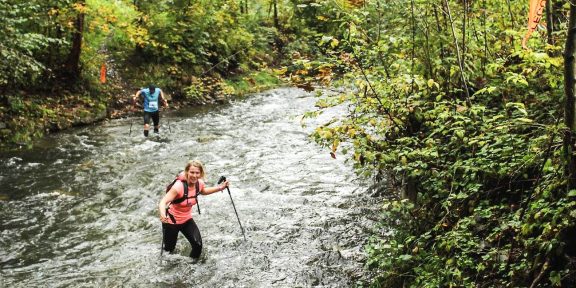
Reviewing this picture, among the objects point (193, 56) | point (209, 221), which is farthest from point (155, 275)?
point (193, 56)

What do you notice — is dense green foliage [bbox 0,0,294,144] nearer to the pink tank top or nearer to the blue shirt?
the blue shirt

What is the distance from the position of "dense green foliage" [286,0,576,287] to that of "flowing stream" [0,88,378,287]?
133 centimetres

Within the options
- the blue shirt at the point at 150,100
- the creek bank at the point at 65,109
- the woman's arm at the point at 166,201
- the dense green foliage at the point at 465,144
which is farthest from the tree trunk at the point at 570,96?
the blue shirt at the point at 150,100

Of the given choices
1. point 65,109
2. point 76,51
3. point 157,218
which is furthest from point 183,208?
point 76,51

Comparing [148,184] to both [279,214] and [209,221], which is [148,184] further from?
[279,214]

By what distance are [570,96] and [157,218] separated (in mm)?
8606

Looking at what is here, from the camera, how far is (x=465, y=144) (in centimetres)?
650

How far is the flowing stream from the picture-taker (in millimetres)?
8273

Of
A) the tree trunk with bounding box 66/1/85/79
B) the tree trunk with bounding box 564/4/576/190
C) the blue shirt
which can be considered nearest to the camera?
the tree trunk with bounding box 564/4/576/190

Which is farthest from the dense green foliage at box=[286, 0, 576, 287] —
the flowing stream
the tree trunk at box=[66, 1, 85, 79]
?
the tree trunk at box=[66, 1, 85, 79]

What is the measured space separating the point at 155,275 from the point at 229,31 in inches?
827

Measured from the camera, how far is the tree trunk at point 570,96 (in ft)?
13.2

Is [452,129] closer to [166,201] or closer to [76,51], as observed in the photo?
[166,201]

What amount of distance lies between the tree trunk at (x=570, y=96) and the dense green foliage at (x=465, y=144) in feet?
0.33
